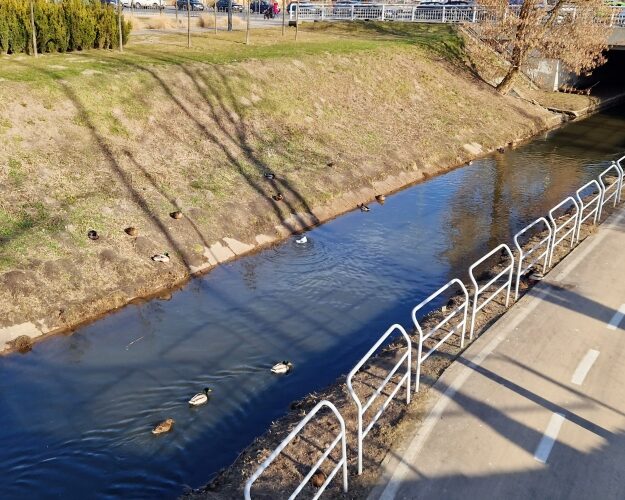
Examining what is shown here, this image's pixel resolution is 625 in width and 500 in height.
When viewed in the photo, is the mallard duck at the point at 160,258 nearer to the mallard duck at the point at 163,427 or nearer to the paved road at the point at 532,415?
the mallard duck at the point at 163,427

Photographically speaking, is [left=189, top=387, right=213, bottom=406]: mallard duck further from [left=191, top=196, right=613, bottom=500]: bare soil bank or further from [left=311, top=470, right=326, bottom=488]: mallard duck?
[left=311, top=470, right=326, bottom=488]: mallard duck

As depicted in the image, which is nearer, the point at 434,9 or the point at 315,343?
the point at 315,343

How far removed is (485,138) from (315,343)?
22891 mm

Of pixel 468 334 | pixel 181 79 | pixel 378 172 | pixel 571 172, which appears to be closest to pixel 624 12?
pixel 571 172

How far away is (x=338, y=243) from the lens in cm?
1870

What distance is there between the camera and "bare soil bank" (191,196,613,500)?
26.0ft

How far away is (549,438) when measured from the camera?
8.55m

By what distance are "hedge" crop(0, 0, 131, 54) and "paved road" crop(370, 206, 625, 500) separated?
22332 millimetres

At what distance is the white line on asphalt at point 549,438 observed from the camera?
8.20 m

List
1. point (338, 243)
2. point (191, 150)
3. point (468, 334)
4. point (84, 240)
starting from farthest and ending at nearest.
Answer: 1. point (191, 150)
2. point (338, 243)
3. point (84, 240)
4. point (468, 334)

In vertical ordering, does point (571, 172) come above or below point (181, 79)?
below

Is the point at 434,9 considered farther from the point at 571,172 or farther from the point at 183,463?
the point at 183,463

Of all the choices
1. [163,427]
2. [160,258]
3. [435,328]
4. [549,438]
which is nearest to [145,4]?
[160,258]

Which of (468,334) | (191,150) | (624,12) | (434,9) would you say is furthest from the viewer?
(434,9)
